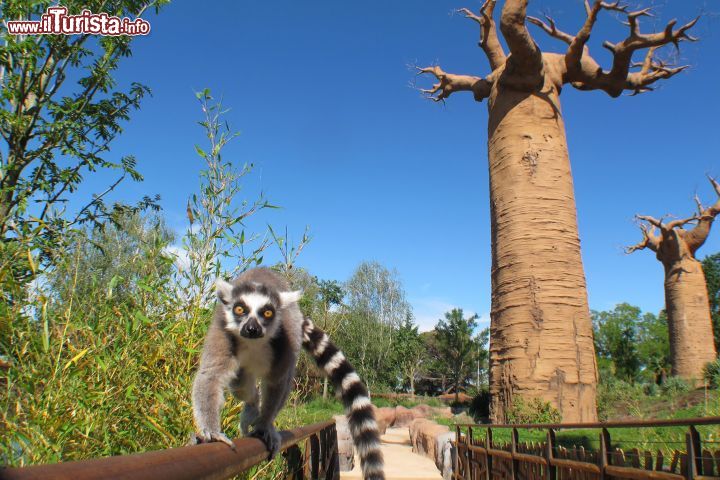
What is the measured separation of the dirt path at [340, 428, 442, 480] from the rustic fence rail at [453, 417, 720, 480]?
3236mm

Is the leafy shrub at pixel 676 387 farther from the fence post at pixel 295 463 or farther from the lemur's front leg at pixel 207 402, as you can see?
the lemur's front leg at pixel 207 402

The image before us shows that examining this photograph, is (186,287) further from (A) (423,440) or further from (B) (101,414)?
(A) (423,440)

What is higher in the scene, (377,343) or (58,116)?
(58,116)

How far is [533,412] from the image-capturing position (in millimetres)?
10781

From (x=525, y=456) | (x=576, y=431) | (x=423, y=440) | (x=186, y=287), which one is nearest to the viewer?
(x=186, y=287)

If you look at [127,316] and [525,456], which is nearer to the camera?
[127,316]

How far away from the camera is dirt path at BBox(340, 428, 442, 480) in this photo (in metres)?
11.3

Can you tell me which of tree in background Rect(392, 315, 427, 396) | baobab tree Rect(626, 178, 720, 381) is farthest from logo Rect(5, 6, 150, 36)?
tree in background Rect(392, 315, 427, 396)

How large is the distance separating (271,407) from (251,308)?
0.63 m

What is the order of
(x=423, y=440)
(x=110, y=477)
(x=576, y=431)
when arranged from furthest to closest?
(x=423, y=440) < (x=576, y=431) < (x=110, y=477)

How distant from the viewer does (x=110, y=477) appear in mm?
638

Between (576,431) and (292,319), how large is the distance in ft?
25.2

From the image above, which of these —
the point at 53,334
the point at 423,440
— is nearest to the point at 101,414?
Answer: the point at 53,334

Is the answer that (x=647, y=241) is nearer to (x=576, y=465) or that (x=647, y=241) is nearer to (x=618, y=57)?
(x=618, y=57)
